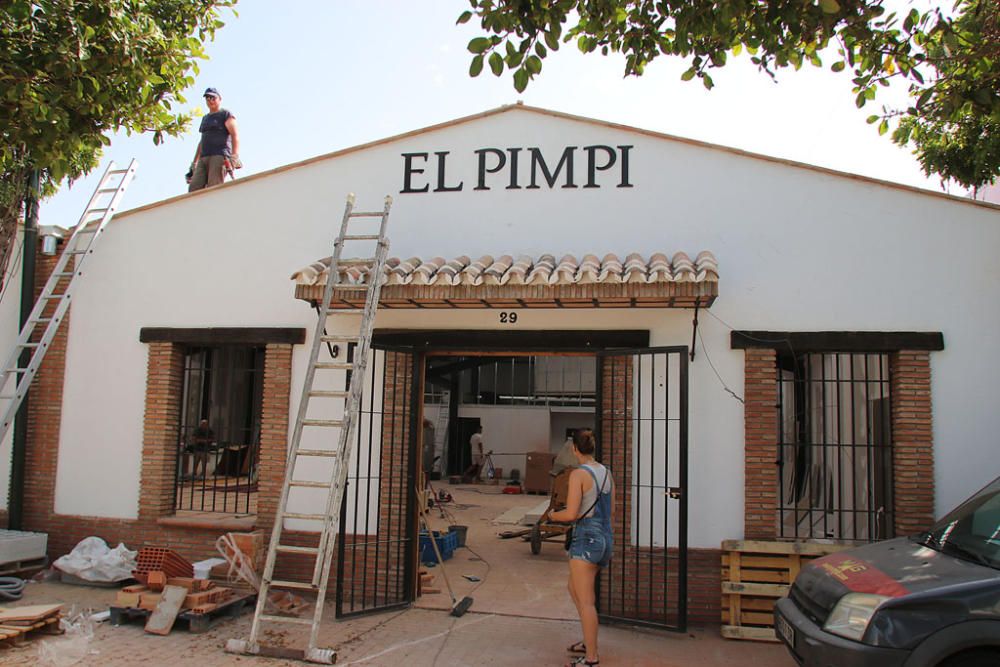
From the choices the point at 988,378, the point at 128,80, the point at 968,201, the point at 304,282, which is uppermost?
the point at 128,80

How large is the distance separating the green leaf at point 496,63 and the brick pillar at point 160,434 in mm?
5052

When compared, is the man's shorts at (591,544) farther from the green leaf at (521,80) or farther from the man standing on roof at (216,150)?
the man standing on roof at (216,150)

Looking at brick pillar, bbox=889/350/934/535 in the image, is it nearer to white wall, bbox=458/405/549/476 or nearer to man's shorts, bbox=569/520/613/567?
man's shorts, bbox=569/520/613/567

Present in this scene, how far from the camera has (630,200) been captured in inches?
311

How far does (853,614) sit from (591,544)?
1913 millimetres

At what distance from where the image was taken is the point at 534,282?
691cm

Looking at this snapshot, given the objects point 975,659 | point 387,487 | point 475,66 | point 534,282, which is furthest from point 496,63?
point 975,659

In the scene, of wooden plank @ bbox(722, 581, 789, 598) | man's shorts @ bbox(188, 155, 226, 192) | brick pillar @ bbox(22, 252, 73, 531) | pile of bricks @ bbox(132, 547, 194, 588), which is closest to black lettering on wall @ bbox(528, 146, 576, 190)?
wooden plank @ bbox(722, 581, 789, 598)

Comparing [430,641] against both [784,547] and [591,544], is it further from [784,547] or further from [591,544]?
[784,547]

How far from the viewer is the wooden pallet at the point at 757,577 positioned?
22.3 ft

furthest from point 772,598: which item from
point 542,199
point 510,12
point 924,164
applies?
point 924,164

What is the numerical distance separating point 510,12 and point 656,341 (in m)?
3.40

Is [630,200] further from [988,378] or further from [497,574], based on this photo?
[497,574]

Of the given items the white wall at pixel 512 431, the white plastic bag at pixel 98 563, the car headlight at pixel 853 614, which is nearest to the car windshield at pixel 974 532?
the car headlight at pixel 853 614
